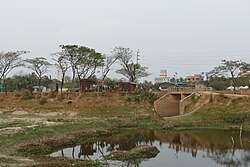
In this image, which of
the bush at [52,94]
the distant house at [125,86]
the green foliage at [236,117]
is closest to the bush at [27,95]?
the bush at [52,94]

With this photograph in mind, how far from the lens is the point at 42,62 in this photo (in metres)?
62.6

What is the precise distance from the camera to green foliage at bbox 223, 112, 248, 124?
35938mm

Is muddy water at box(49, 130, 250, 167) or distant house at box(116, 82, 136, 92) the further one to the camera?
distant house at box(116, 82, 136, 92)

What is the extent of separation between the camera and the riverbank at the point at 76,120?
21.3 m

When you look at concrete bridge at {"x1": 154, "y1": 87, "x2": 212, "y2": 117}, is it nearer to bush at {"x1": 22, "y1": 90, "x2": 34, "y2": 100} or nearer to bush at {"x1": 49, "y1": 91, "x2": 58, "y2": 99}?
bush at {"x1": 49, "y1": 91, "x2": 58, "y2": 99}

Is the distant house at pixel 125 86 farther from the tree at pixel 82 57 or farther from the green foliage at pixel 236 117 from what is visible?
the green foliage at pixel 236 117

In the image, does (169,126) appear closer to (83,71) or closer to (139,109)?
(139,109)

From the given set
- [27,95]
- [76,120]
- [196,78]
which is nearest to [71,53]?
[27,95]

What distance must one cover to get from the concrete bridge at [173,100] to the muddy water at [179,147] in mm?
14235

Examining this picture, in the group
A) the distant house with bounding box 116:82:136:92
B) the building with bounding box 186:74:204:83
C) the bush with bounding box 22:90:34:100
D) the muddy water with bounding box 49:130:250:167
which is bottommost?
the muddy water with bounding box 49:130:250:167

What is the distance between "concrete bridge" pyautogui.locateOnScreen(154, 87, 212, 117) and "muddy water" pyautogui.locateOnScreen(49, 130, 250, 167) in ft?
46.7

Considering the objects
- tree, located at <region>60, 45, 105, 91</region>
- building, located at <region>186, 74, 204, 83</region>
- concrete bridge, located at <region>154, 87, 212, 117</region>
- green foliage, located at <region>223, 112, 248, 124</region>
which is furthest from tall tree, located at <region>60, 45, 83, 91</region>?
building, located at <region>186, 74, 204, 83</region>

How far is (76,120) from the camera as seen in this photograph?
37688 mm

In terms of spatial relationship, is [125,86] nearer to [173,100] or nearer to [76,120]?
[173,100]
